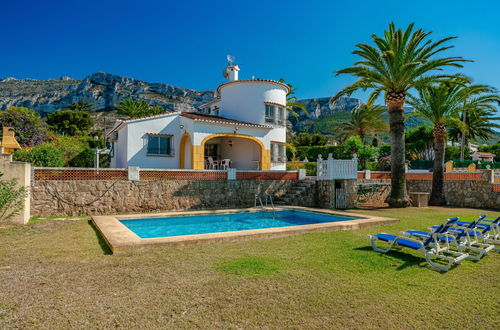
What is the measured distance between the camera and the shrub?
991 centimetres

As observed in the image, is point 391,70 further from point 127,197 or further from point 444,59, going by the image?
point 127,197

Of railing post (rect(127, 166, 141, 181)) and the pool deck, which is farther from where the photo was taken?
railing post (rect(127, 166, 141, 181))

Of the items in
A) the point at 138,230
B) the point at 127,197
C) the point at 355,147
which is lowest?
the point at 138,230

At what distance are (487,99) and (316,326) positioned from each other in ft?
74.2

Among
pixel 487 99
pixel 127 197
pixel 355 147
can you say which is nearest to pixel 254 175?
pixel 127 197

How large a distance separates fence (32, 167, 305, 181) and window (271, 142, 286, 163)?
15.5 feet

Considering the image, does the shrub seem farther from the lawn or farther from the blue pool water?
the blue pool water

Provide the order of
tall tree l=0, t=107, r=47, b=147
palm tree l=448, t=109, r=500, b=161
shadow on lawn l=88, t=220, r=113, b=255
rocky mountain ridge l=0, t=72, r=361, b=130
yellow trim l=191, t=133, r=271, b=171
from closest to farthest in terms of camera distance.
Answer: shadow on lawn l=88, t=220, r=113, b=255 → yellow trim l=191, t=133, r=271, b=171 → palm tree l=448, t=109, r=500, b=161 → tall tree l=0, t=107, r=47, b=147 → rocky mountain ridge l=0, t=72, r=361, b=130

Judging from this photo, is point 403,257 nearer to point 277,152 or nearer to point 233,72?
point 277,152

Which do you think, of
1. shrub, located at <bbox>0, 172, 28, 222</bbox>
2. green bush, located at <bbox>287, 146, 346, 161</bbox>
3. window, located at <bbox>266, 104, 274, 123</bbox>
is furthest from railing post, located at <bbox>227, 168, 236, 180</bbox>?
green bush, located at <bbox>287, 146, 346, 161</bbox>

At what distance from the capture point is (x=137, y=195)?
47.6 ft

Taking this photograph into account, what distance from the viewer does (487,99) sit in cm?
1998

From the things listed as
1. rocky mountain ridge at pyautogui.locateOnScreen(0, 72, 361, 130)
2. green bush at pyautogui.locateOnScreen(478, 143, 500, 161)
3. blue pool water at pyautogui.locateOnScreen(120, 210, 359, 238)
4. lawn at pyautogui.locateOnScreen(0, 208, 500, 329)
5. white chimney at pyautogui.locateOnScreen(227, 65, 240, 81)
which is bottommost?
blue pool water at pyautogui.locateOnScreen(120, 210, 359, 238)

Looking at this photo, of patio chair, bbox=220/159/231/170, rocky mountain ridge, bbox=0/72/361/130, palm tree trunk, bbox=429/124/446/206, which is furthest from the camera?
rocky mountain ridge, bbox=0/72/361/130
